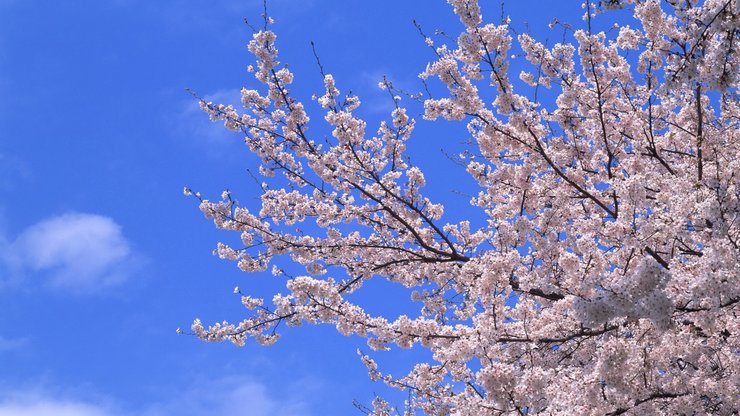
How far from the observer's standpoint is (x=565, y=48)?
32.8 feet

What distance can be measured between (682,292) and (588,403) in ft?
5.32

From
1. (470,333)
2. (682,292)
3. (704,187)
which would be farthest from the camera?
(470,333)

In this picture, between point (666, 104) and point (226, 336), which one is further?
point (226, 336)

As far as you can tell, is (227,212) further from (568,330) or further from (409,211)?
(568,330)

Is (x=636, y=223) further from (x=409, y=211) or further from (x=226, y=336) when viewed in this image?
(x=226, y=336)

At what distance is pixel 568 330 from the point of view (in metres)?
8.61

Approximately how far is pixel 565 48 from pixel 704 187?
169 inches

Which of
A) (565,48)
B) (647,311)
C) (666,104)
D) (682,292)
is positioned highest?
(565,48)

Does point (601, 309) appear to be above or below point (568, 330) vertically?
below

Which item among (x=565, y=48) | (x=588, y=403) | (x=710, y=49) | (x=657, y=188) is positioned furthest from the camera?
(x=565, y=48)

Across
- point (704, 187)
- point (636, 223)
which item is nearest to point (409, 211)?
point (636, 223)

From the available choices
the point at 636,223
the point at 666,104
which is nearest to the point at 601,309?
the point at 636,223

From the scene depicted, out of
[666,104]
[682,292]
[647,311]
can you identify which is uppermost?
[666,104]

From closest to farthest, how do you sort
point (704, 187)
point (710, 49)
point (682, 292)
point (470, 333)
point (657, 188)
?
point (710, 49)
point (704, 187)
point (682, 292)
point (470, 333)
point (657, 188)
